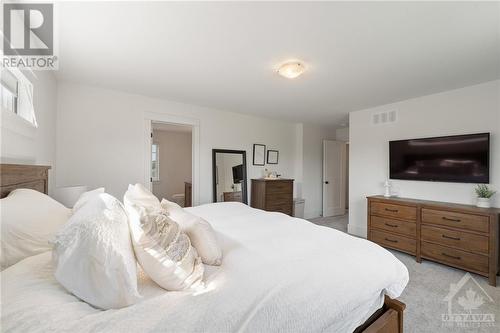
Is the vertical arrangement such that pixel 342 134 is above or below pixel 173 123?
above

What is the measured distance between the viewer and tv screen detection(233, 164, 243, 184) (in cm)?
430

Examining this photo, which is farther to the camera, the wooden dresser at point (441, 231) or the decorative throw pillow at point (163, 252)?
the wooden dresser at point (441, 231)

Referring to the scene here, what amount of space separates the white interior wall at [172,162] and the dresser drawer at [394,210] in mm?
4988

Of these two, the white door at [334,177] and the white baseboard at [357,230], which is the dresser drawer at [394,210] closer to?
the white baseboard at [357,230]

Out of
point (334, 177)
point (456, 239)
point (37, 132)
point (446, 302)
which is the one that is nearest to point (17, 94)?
point (37, 132)

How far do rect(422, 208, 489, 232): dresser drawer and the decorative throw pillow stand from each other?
315 centimetres

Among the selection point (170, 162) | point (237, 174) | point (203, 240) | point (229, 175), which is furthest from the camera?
point (170, 162)

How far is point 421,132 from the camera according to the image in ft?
10.7

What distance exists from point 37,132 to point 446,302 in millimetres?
4229

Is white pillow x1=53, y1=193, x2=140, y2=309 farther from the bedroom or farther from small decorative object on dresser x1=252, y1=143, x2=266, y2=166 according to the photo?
small decorative object on dresser x1=252, y1=143, x2=266, y2=166

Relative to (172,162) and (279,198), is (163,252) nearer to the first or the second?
(279,198)

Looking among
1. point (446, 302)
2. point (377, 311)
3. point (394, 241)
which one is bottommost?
point (446, 302)

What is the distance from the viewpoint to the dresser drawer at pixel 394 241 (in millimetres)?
2973

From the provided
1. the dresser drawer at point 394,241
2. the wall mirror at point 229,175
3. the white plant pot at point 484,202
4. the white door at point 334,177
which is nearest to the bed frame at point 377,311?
the dresser drawer at point 394,241
